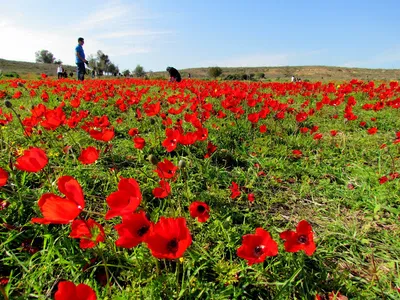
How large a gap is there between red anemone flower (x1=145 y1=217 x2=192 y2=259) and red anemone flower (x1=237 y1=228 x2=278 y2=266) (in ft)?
1.01

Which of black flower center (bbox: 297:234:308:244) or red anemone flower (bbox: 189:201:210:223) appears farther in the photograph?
red anemone flower (bbox: 189:201:210:223)

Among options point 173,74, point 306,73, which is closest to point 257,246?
point 173,74

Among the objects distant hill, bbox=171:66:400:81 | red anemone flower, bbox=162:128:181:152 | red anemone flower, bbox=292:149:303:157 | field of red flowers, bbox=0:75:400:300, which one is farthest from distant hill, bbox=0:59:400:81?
red anemone flower, bbox=162:128:181:152

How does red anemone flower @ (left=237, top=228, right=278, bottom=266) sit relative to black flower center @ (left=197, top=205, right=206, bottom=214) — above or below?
below

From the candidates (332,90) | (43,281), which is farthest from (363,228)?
(332,90)

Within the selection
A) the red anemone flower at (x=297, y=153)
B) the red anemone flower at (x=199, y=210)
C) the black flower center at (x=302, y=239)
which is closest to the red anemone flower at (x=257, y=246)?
the black flower center at (x=302, y=239)

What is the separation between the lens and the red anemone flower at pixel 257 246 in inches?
50.2

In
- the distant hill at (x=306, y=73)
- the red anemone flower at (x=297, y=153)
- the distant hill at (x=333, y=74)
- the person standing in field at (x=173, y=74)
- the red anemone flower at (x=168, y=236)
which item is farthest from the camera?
the distant hill at (x=306, y=73)

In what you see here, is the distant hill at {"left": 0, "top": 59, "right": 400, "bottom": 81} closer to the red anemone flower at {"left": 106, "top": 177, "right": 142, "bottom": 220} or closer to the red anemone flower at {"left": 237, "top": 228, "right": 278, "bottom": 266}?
the red anemone flower at {"left": 106, "top": 177, "right": 142, "bottom": 220}

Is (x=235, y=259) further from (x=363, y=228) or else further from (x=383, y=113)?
(x=383, y=113)

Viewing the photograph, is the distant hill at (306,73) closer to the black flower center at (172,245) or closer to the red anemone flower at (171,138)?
the red anemone flower at (171,138)

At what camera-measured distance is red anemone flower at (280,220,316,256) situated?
1.32m

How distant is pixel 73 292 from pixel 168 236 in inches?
16.2

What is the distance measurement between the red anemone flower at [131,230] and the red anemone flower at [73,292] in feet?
0.93
